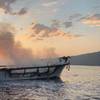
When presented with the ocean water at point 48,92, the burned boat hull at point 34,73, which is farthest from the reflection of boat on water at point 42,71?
the ocean water at point 48,92

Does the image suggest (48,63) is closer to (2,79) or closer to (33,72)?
(33,72)

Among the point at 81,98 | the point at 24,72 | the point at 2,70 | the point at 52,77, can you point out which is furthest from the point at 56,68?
the point at 81,98

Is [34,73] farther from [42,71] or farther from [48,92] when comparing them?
[48,92]

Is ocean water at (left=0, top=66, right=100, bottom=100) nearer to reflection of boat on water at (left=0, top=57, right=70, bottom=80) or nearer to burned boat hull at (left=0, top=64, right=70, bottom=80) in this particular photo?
burned boat hull at (left=0, top=64, right=70, bottom=80)

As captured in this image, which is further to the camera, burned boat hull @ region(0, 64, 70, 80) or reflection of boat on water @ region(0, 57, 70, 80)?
reflection of boat on water @ region(0, 57, 70, 80)

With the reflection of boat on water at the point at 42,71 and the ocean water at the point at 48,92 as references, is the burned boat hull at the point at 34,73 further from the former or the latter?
the ocean water at the point at 48,92

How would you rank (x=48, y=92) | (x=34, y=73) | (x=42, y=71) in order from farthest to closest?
Result: (x=42, y=71) < (x=34, y=73) < (x=48, y=92)

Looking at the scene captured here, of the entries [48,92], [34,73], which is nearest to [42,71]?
[34,73]

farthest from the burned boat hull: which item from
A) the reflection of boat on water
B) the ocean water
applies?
the ocean water

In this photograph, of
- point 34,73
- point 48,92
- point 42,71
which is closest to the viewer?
point 48,92

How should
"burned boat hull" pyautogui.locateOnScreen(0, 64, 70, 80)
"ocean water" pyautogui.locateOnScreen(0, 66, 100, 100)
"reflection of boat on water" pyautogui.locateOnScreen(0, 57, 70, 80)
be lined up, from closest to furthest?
1. "ocean water" pyautogui.locateOnScreen(0, 66, 100, 100)
2. "burned boat hull" pyautogui.locateOnScreen(0, 64, 70, 80)
3. "reflection of boat on water" pyautogui.locateOnScreen(0, 57, 70, 80)

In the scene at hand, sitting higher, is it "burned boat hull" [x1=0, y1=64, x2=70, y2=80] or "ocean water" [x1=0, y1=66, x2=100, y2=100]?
"burned boat hull" [x1=0, y1=64, x2=70, y2=80]

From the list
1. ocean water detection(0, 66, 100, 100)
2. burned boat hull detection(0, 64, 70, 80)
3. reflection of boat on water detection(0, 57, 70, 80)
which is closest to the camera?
ocean water detection(0, 66, 100, 100)

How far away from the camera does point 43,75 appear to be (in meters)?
85.1
